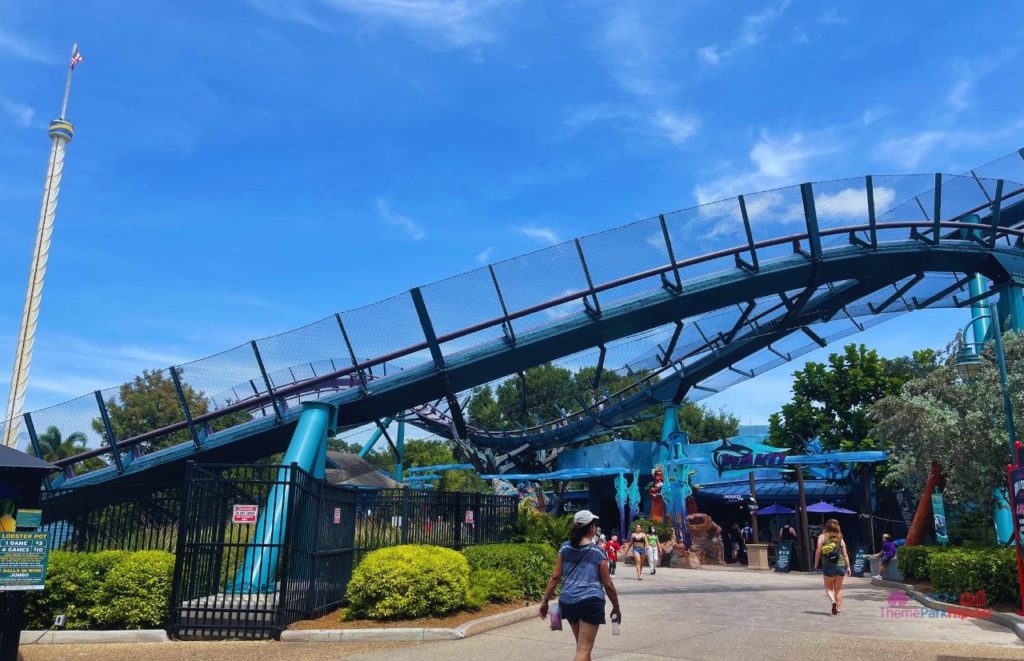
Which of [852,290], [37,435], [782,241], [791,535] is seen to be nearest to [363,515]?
[37,435]

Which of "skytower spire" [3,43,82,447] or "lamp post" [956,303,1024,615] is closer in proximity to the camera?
"lamp post" [956,303,1024,615]

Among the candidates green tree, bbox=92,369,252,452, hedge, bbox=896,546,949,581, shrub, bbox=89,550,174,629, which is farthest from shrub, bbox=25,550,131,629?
green tree, bbox=92,369,252,452

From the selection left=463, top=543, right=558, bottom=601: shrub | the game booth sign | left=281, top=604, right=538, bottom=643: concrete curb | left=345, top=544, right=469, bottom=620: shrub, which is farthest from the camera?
left=463, top=543, right=558, bottom=601: shrub

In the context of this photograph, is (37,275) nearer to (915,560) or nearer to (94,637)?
(94,637)

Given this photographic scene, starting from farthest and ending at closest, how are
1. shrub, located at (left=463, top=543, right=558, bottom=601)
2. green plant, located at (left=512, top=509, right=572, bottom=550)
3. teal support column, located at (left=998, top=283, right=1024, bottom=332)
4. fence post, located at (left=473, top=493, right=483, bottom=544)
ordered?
teal support column, located at (left=998, top=283, right=1024, bottom=332), green plant, located at (left=512, top=509, right=572, bottom=550), fence post, located at (left=473, top=493, right=483, bottom=544), shrub, located at (left=463, top=543, right=558, bottom=601)

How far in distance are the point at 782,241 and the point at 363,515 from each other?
40.6 ft

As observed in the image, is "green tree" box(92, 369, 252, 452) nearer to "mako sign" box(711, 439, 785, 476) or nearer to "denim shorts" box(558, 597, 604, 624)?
"mako sign" box(711, 439, 785, 476)

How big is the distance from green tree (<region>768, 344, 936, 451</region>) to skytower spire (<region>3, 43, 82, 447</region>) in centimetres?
3451

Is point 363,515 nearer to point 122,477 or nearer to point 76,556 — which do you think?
point 76,556

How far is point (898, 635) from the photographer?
10.9 m

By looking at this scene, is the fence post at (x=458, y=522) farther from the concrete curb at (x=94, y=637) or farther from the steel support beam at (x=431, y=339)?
the concrete curb at (x=94, y=637)

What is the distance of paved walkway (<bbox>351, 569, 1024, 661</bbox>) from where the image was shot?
9.32m

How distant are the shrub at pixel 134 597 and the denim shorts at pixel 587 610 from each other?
23.2ft

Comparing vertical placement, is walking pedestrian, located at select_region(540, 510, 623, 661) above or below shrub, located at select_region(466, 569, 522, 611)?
above
